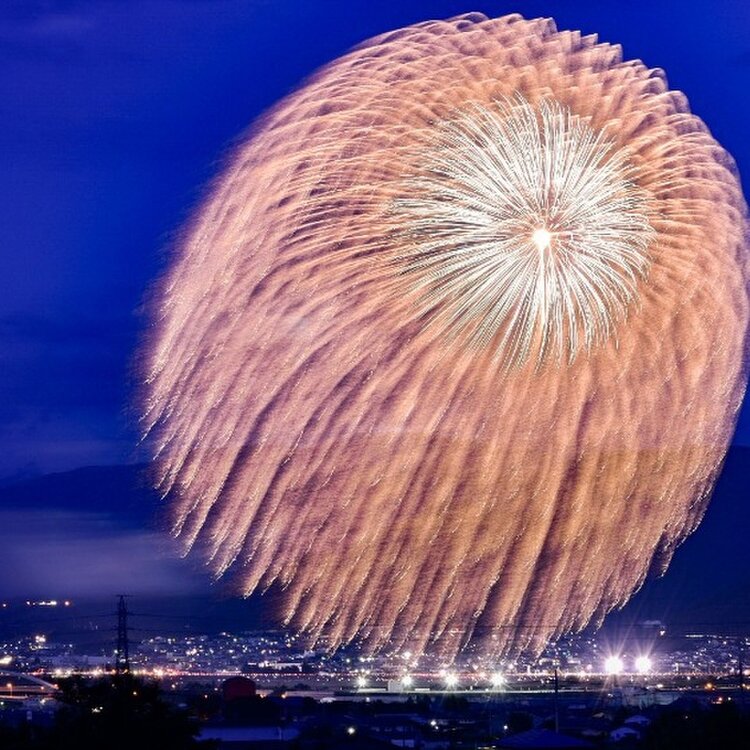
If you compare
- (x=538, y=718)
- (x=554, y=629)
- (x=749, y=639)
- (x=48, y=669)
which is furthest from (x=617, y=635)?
(x=554, y=629)

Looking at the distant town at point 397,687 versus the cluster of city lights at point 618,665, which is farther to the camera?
the cluster of city lights at point 618,665

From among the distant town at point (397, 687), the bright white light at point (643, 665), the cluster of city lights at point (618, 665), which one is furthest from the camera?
the bright white light at point (643, 665)

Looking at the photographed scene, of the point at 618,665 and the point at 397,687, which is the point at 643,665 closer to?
the point at 618,665

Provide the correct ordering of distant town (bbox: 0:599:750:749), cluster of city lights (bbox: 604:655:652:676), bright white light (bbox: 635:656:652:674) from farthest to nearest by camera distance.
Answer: bright white light (bbox: 635:656:652:674)
cluster of city lights (bbox: 604:655:652:676)
distant town (bbox: 0:599:750:749)

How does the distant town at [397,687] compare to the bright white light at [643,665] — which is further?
the bright white light at [643,665]

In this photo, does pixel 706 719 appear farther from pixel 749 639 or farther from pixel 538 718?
pixel 749 639

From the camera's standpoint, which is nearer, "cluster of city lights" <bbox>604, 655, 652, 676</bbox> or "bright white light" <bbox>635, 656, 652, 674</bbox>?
"cluster of city lights" <bbox>604, 655, 652, 676</bbox>

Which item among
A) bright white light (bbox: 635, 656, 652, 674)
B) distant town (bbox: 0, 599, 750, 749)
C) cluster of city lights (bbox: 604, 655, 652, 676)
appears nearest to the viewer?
distant town (bbox: 0, 599, 750, 749)

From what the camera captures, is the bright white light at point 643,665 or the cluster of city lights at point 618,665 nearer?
the cluster of city lights at point 618,665

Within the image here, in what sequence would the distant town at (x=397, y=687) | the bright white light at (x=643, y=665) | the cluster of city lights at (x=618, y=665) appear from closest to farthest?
the distant town at (x=397, y=687), the cluster of city lights at (x=618, y=665), the bright white light at (x=643, y=665)

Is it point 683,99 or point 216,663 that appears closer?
point 683,99

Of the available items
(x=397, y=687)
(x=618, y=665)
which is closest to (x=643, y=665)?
(x=618, y=665)
